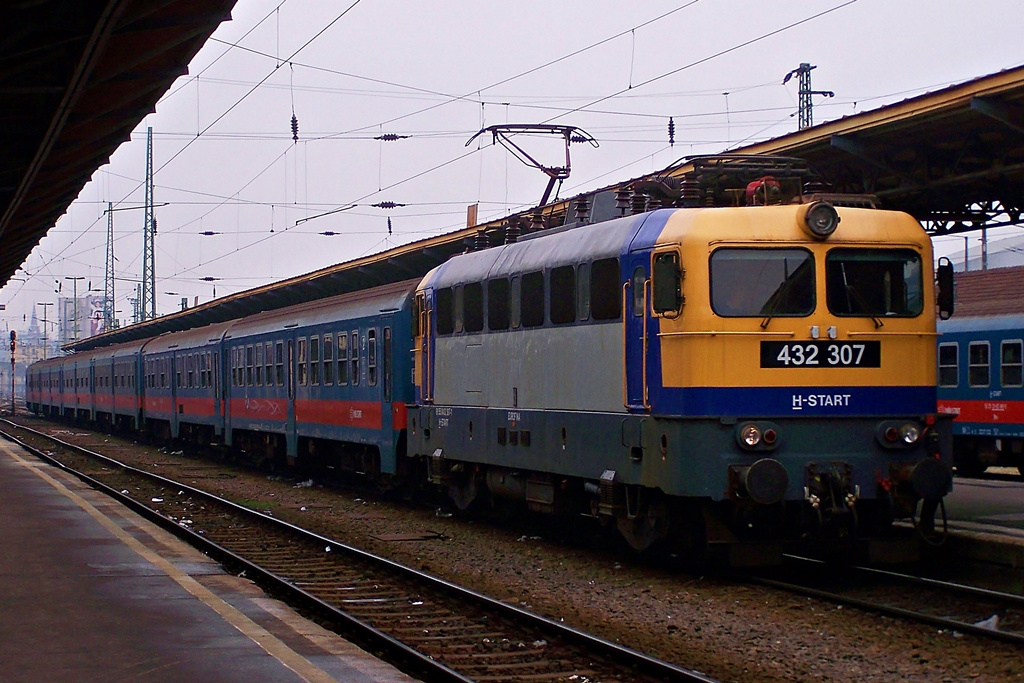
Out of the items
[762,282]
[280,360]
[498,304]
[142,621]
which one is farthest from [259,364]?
[142,621]

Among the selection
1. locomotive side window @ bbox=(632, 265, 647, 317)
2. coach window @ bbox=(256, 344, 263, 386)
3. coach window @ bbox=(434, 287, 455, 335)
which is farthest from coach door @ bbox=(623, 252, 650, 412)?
coach window @ bbox=(256, 344, 263, 386)

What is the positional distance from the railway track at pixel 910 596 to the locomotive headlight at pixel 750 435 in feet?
4.21

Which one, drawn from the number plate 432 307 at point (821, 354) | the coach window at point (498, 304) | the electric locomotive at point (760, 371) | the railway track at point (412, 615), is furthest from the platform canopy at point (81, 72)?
the number plate 432 307 at point (821, 354)

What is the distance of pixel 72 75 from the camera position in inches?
429

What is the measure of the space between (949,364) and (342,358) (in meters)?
11.3

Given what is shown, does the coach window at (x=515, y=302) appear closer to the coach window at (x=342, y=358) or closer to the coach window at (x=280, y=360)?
the coach window at (x=342, y=358)

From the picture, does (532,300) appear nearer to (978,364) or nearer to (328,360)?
(328,360)

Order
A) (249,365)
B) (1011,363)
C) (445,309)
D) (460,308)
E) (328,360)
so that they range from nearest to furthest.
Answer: (460,308), (445,309), (328,360), (1011,363), (249,365)

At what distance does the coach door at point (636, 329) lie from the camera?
11.8 meters

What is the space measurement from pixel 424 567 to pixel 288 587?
6.80 ft

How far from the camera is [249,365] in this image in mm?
28344

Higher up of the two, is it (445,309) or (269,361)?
(445,309)

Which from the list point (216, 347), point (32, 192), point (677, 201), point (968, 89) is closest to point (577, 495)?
point (677, 201)

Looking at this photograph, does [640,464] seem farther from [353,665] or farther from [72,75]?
[72,75]
